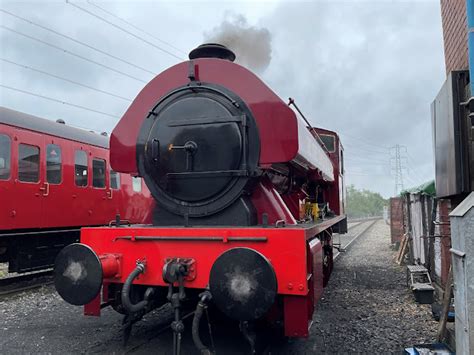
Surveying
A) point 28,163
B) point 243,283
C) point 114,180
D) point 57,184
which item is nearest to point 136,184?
point 114,180

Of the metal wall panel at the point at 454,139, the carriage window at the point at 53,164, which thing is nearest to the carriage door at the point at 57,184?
the carriage window at the point at 53,164

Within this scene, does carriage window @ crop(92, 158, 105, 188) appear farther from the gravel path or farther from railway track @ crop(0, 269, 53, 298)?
the gravel path

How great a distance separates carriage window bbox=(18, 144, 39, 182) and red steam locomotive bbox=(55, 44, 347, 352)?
3388 mm

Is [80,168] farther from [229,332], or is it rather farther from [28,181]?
[229,332]

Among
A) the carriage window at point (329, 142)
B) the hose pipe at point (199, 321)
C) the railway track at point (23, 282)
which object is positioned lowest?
the railway track at point (23, 282)

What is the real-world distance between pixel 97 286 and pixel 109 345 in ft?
3.28

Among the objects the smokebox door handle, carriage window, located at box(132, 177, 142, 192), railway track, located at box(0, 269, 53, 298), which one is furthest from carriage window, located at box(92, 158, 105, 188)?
the smokebox door handle

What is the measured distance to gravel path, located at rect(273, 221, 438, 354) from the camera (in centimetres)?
404

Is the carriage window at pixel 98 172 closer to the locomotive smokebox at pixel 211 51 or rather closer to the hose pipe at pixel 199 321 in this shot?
the locomotive smokebox at pixel 211 51

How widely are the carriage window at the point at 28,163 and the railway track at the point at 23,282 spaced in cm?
177

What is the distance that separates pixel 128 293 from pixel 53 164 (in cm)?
497

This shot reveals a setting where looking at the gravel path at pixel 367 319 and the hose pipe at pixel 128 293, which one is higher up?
the hose pipe at pixel 128 293

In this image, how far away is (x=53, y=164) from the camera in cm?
740

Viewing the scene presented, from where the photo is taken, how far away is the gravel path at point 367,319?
4039mm
